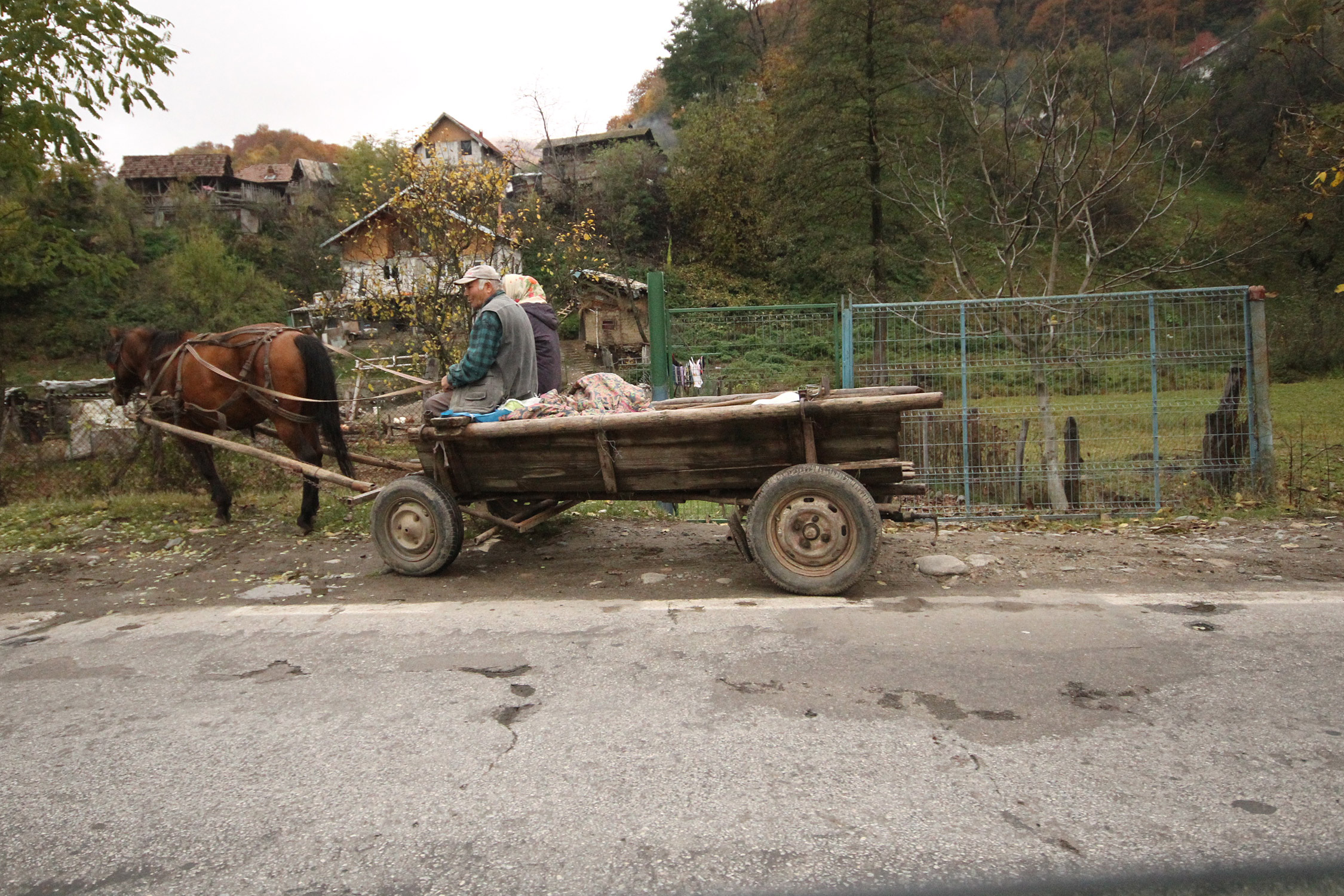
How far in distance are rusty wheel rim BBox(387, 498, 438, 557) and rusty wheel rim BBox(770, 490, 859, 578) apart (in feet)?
7.61

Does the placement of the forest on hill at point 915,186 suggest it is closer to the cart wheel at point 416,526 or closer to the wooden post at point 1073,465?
the wooden post at point 1073,465

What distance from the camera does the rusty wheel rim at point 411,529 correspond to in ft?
19.2

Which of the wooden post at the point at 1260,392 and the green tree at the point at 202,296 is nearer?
the wooden post at the point at 1260,392

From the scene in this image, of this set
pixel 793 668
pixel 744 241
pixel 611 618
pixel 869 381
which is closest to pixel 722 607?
pixel 611 618

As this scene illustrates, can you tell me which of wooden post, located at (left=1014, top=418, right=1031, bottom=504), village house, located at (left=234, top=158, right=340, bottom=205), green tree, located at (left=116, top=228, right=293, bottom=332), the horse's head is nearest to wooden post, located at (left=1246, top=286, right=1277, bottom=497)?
wooden post, located at (left=1014, top=418, right=1031, bottom=504)

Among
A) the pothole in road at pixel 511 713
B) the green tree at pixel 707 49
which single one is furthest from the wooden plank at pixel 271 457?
the green tree at pixel 707 49

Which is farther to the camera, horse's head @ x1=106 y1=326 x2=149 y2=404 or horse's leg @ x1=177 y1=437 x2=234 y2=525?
horse's head @ x1=106 y1=326 x2=149 y2=404

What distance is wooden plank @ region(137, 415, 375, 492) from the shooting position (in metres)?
6.78

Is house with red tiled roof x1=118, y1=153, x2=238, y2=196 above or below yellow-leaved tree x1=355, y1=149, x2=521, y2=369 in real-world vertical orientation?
above

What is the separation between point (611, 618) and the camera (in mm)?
4863

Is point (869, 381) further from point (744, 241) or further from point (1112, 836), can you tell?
point (744, 241)

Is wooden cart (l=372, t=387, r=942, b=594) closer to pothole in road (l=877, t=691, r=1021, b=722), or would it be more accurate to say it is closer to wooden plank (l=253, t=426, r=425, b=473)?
wooden plank (l=253, t=426, r=425, b=473)

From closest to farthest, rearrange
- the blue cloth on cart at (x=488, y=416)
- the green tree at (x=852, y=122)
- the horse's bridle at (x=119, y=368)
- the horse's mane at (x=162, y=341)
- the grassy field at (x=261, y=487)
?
the blue cloth on cart at (x=488, y=416), the grassy field at (x=261, y=487), the horse's mane at (x=162, y=341), the horse's bridle at (x=119, y=368), the green tree at (x=852, y=122)

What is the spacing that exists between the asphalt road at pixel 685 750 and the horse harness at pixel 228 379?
3391mm
